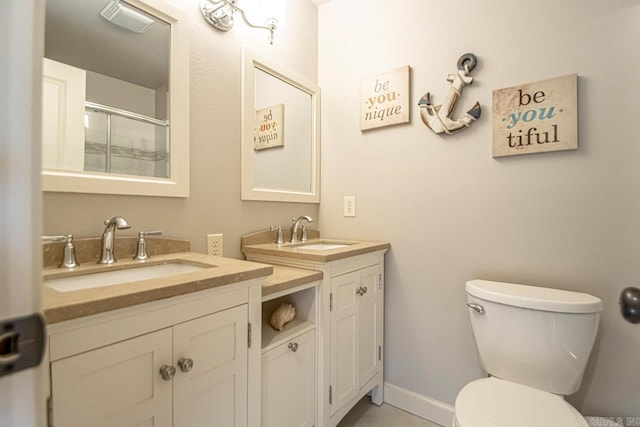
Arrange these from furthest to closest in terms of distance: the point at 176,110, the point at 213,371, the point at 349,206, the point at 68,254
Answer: the point at 349,206 → the point at 176,110 → the point at 68,254 → the point at 213,371

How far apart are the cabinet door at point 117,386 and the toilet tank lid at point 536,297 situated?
113 centimetres

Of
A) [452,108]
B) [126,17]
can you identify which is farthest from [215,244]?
[452,108]

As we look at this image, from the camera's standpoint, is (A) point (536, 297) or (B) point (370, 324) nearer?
(A) point (536, 297)

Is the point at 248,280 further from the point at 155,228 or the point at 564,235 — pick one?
the point at 564,235

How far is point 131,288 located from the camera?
68 centimetres

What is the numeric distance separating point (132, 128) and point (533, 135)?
5.33ft

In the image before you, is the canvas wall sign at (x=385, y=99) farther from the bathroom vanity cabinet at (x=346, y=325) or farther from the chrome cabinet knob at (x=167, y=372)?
the chrome cabinet knob at (x=167, y=372)

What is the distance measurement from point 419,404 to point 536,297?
2.91ft

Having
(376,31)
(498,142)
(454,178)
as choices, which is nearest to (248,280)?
(454,178)

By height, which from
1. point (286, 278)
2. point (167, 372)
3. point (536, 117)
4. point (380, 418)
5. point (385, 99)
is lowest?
point (380, 418)

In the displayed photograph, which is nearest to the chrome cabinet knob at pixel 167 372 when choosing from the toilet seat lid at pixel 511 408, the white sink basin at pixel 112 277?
the white sink basin at pixel 112 277

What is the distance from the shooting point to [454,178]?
149cm

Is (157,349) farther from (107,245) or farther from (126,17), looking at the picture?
(126,17)

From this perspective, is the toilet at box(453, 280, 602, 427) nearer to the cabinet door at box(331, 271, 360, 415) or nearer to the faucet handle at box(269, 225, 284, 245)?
the cabinet door at box(331, 271, 360, 415)
